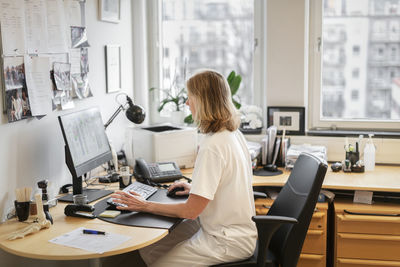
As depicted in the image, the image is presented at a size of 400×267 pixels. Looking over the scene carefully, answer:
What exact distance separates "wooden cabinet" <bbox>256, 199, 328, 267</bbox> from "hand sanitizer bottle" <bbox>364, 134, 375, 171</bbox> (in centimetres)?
53

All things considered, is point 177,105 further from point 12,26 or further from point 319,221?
point 12,26

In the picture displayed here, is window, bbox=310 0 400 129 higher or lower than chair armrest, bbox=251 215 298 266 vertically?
higher

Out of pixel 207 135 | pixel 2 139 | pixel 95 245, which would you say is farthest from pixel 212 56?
pixel 95 245

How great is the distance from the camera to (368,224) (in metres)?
2.88

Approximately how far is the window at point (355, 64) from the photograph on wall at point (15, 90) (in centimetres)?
212

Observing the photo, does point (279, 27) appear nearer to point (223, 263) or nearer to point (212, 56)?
point (212, 56)

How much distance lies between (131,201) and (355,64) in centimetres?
210

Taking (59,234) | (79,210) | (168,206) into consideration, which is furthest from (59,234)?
(168,206)

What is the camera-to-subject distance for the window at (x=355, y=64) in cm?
356

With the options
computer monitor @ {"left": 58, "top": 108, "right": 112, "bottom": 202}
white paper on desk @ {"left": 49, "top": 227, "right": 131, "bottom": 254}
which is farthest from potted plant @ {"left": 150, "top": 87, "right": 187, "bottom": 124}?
white paper on desk @ {"left": 49, "top": 227, "right": 131, "bottom": 254}

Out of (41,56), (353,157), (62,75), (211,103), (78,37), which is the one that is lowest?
(353,157)

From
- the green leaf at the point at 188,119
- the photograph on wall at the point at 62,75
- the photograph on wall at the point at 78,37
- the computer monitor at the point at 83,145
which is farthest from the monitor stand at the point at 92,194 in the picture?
the green leaf at the point at 188,119

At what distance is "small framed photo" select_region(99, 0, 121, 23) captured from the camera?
326cm

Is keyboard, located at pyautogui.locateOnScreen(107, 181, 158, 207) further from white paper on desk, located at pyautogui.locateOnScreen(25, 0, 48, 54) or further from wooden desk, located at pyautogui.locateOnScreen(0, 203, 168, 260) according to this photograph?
white paper on desk, located at pyautogui.locateOnScreen(25, 0, 48, 54)
